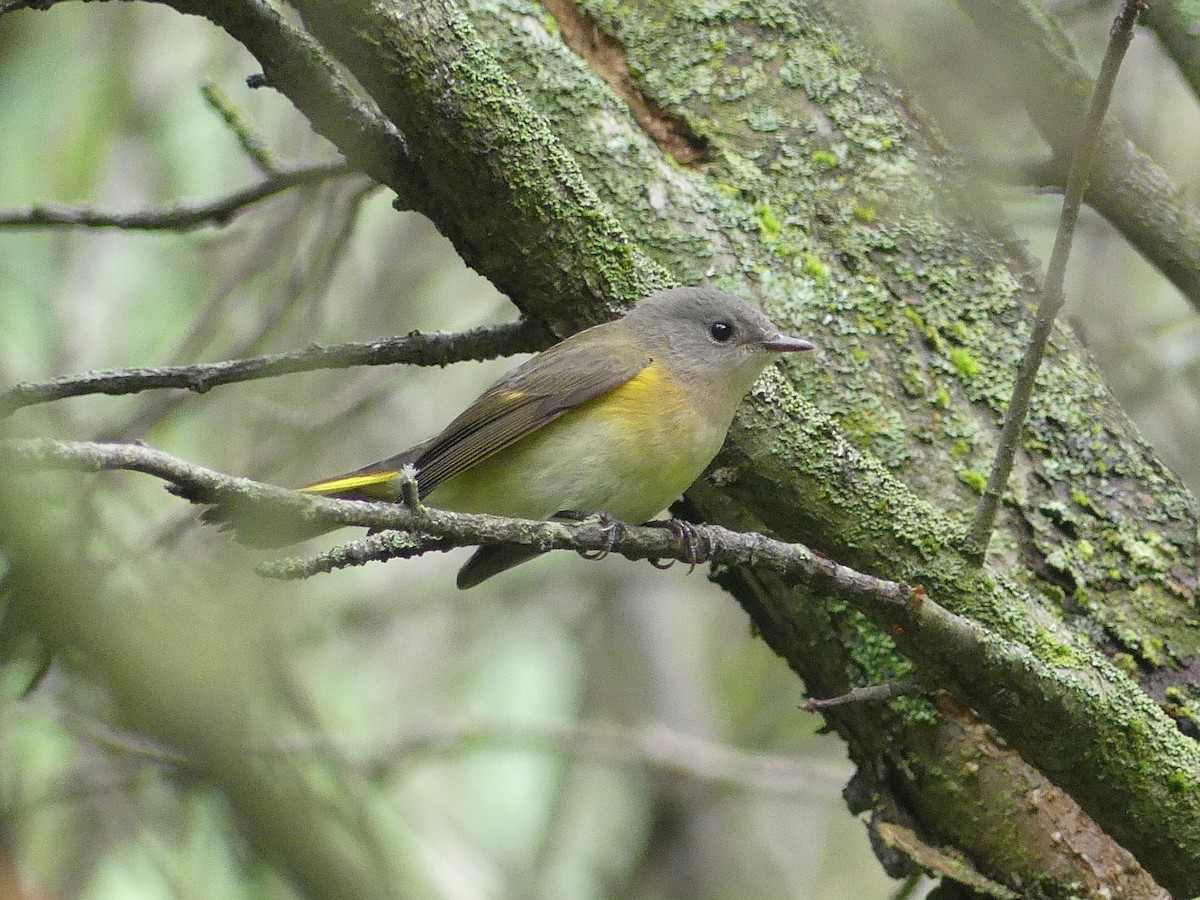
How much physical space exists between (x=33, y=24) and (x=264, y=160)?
3001mm

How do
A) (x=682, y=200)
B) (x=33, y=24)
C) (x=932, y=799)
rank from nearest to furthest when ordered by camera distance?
(x=932, y=799)
(x=682, y=200)
(x=33, y=24)

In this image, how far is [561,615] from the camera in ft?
26.1

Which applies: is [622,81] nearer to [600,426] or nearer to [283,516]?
[600,426]

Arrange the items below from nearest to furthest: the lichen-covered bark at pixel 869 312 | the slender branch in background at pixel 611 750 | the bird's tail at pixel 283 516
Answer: the bird's tail at pixel 283 516
the lichen-covered bark at pixel 869 312
the slender branch in background at pixel 611 750

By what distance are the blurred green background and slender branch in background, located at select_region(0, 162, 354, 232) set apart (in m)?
0.51

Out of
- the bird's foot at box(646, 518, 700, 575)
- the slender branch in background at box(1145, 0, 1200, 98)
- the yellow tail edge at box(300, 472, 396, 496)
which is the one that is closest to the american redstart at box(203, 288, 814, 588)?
the yellow tail edge at box(300, 472, 396, 496)

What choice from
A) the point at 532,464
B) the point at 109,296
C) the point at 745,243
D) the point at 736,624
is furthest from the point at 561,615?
the point at 745,243

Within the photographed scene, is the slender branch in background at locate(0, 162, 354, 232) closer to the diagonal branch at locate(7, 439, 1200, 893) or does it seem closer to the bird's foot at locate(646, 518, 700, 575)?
the bird's foot at locate(646, 518, 700, 575)

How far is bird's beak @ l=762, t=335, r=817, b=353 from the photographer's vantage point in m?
3.46

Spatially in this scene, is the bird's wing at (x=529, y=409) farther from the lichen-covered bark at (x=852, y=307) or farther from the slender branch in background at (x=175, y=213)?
the slender branch in background at (x=175, y=213)

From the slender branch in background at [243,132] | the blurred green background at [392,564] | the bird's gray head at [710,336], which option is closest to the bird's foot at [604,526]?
the bird's gray head at [710,336]

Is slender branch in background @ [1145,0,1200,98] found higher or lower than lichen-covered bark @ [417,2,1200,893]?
higher

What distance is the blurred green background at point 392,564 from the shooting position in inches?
207

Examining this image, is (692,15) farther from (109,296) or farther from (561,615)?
(561,615)
